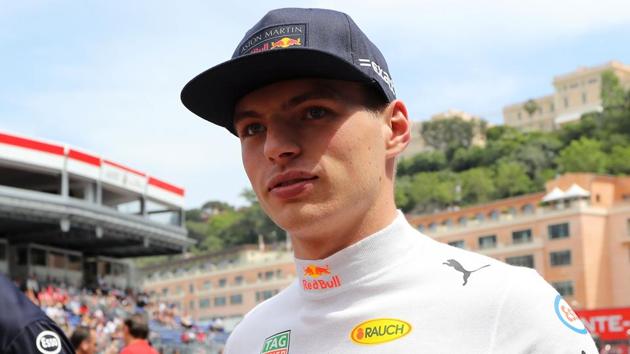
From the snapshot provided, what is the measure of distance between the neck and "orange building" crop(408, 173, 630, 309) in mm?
54811

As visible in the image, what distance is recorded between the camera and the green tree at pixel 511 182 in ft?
290

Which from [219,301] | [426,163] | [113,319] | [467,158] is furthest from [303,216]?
[426,163]

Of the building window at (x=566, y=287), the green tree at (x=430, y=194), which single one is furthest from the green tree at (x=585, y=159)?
the building window at (x=566, y=287)

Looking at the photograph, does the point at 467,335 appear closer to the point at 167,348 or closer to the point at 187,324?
the point at 167,348

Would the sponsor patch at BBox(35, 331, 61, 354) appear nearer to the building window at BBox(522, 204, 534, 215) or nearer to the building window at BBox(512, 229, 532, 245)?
the building window at BBox(512, 229, 532, 245)

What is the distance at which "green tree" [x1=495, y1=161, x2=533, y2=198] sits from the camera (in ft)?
290

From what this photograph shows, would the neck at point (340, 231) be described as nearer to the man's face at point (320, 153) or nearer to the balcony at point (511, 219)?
the man's face at point (320, 153)

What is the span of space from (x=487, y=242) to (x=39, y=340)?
196 ft

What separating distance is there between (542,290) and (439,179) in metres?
97.7

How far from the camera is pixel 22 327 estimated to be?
2664 mm

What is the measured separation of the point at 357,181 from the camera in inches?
71.7

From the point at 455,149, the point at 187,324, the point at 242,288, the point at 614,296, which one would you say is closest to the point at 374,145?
the point at 187,324

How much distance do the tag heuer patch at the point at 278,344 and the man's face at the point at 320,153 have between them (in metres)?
0.29

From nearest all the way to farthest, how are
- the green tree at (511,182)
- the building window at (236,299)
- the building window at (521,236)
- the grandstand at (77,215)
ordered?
the grandstand at (77,215)
the building window at (521,236)
the building window at (236,299)
the green tree at (511,182)
